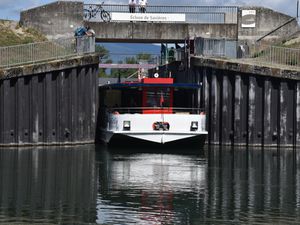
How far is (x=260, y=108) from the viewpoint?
1922 inches

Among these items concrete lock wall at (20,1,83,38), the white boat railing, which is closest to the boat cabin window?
the white boat railing

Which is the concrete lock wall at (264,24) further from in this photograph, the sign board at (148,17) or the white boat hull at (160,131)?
the white boat hull at (160,131)

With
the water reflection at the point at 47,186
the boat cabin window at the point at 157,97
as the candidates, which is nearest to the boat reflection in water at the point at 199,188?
the water reflection at the point at 47,186

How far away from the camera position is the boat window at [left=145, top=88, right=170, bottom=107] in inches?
1933

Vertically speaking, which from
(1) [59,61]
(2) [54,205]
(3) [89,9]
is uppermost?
(3) [89,9]

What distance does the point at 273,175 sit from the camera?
35875 millimetres

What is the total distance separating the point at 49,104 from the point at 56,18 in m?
12.5

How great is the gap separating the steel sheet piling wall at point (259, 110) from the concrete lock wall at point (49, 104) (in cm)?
790

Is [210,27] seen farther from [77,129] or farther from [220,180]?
[220,180]

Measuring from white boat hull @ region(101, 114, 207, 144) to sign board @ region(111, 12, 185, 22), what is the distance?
13.6 m

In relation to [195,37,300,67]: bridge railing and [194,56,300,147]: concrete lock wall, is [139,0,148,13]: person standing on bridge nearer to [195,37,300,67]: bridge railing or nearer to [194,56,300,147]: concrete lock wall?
[195,37,300,67]: bridge railing

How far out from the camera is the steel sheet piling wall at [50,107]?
4694 cm

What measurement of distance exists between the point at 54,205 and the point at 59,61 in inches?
891

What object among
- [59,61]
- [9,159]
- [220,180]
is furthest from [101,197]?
[59,61]
